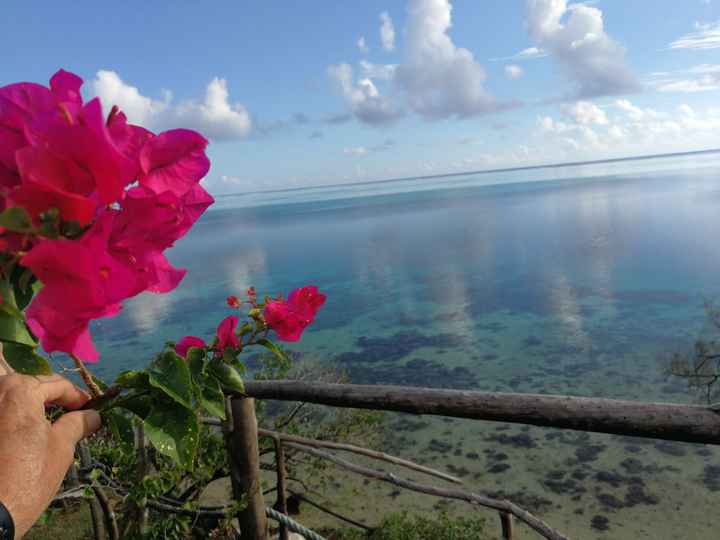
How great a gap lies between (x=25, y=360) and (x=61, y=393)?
181 mm

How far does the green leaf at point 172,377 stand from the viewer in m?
0.89

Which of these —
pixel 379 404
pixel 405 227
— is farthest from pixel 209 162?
pixel 405 227

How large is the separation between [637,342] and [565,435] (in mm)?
5302

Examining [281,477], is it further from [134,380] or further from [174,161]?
[174,161]

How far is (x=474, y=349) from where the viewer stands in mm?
14359

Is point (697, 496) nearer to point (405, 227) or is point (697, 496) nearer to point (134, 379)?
point (134, 379)

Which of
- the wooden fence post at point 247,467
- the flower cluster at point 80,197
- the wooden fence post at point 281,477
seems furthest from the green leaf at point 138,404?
the wooden fence post at point 281,477

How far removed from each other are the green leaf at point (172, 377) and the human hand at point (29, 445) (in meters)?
0.15

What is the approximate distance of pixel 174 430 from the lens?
2.97 ft

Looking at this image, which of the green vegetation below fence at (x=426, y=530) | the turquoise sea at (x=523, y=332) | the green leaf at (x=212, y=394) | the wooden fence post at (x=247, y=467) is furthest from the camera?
the turquoise sea at (x=523, y=332)

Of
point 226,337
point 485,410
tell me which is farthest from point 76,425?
point 485,410

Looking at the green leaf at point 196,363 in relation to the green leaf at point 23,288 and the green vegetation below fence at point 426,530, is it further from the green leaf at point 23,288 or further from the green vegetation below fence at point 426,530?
the green vegetation below fence at point 426,530

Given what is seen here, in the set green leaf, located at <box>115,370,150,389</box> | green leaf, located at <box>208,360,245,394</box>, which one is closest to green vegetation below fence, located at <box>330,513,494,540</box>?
green leaf, located at <box>208,360,245,394</box>

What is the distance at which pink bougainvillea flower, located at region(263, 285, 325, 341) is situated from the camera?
1.29 metres
